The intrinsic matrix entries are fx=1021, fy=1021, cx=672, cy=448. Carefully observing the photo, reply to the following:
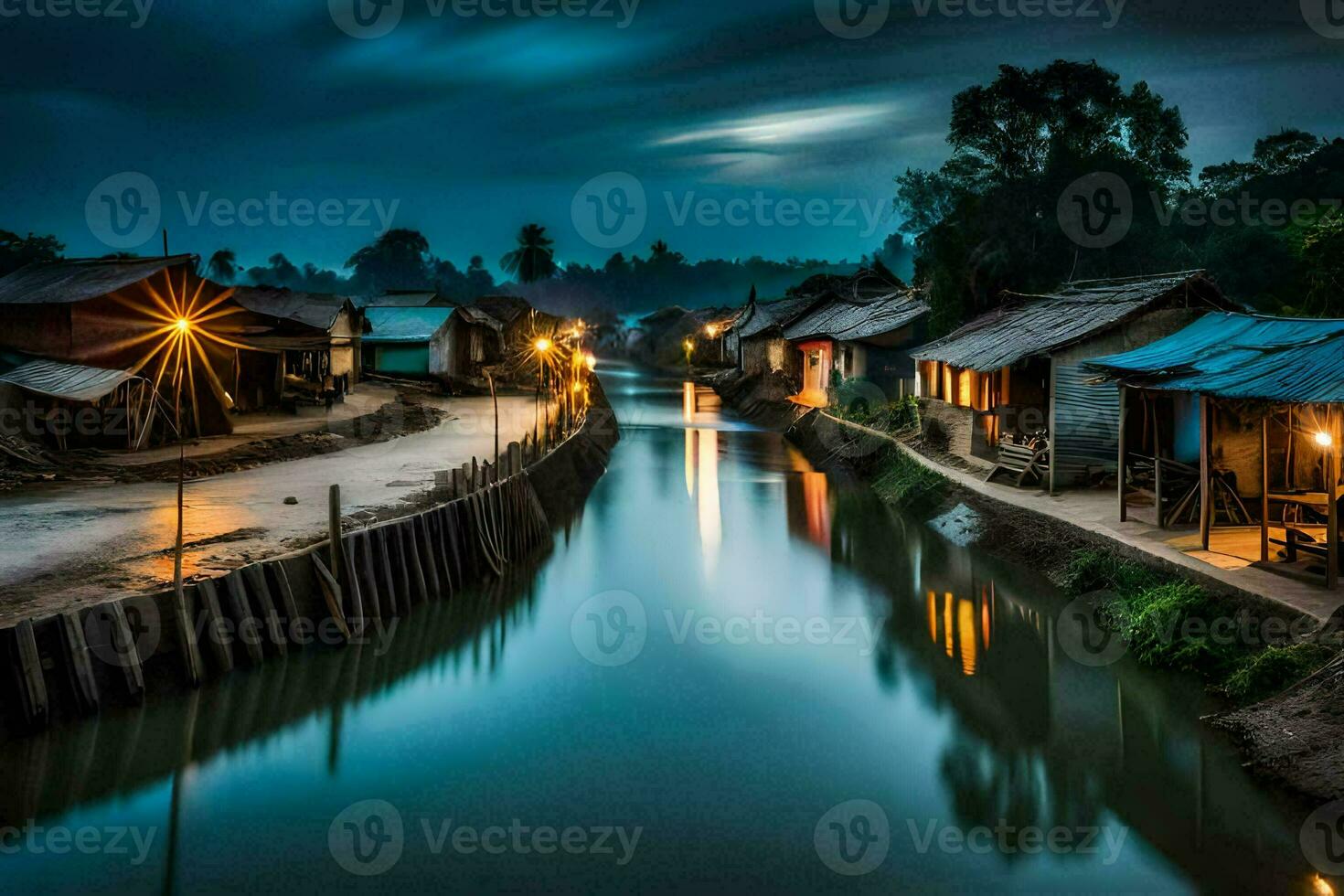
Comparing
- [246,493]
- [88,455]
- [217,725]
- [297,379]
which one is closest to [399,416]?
[297,379]

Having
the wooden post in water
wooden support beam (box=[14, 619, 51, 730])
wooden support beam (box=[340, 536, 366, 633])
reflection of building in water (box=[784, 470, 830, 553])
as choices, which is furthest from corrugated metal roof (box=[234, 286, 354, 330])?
wooden support beam (box=[14, 619, 51, 730])

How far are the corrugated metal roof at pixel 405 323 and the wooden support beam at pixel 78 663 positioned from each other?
4268 centimetres

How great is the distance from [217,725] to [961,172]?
3445 cm

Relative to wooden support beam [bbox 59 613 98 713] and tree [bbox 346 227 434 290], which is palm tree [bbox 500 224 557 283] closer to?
tree [bbox 346 227 434 290]

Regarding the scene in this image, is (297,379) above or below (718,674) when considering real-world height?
above

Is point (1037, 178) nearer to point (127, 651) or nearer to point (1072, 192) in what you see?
point (1072, 192)

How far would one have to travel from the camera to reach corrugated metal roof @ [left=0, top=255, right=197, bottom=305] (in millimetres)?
26178

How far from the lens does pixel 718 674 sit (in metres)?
15.3

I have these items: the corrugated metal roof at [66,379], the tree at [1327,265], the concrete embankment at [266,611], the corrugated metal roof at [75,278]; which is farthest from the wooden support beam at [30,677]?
the tree at [1327,265]

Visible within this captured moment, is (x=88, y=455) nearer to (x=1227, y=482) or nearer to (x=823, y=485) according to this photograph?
(x=823, y=485)

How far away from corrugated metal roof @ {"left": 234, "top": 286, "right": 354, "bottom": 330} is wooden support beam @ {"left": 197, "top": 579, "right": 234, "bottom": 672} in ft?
98.7

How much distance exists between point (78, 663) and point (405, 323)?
1746 inches

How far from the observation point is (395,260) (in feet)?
446

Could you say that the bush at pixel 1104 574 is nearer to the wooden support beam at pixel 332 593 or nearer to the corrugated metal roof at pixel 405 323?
the wooden support beam at pixel 332 593
